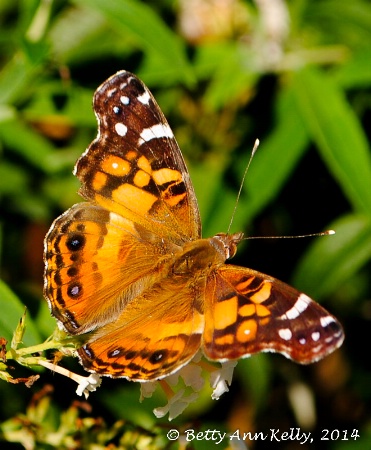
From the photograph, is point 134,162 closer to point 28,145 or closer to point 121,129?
point 121,129

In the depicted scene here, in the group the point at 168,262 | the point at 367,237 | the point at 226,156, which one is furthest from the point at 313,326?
the point at 226,156

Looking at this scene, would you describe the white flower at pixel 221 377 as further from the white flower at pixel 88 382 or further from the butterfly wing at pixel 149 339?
the white flower at pixel 88 382

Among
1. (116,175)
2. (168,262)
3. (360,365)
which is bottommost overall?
(360,365)

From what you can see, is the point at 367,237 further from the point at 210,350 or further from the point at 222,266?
the point at 210,350

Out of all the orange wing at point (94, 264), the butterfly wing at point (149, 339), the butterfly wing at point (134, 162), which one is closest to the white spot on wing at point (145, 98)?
the butterfly wing at point (134, 162)

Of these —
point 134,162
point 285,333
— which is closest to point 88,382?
point 285,333

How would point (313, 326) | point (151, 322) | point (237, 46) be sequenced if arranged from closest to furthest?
point (313, 326) < point (151, 322) < point (237, 46)
